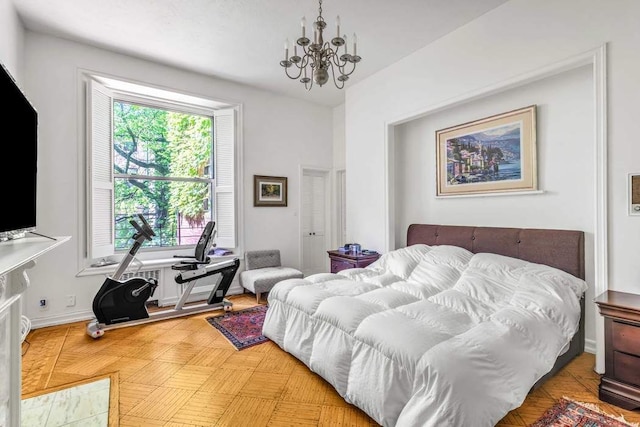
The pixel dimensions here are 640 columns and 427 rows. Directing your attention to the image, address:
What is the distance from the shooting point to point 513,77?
2.98m

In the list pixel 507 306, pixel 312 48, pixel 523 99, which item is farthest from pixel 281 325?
pixel 523 99

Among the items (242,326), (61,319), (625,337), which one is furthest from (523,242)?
(61,319)

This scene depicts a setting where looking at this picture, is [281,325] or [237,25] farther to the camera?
[237,25]

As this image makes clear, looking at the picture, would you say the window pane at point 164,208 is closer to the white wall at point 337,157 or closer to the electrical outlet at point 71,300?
the electrical outlet at point 71,300

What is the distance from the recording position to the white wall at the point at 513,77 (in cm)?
234

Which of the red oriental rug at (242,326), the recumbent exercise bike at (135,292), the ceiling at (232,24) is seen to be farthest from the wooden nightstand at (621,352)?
the recumbent exercise bike at (135,292)

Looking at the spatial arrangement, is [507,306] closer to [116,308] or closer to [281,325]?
[281,325]

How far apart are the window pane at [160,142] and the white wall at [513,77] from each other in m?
2.42

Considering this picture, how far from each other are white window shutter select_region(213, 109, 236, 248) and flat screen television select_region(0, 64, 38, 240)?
9.31 feet

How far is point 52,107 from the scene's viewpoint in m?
3.53

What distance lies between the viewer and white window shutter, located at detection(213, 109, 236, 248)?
482 centimetres

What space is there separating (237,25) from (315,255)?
12.7ft

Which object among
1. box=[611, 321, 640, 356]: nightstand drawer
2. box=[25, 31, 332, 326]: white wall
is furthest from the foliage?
box=[611, 321, 640, 356]: nightstand drawer

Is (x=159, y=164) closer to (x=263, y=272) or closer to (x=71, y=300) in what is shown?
(x=71, y=300)
